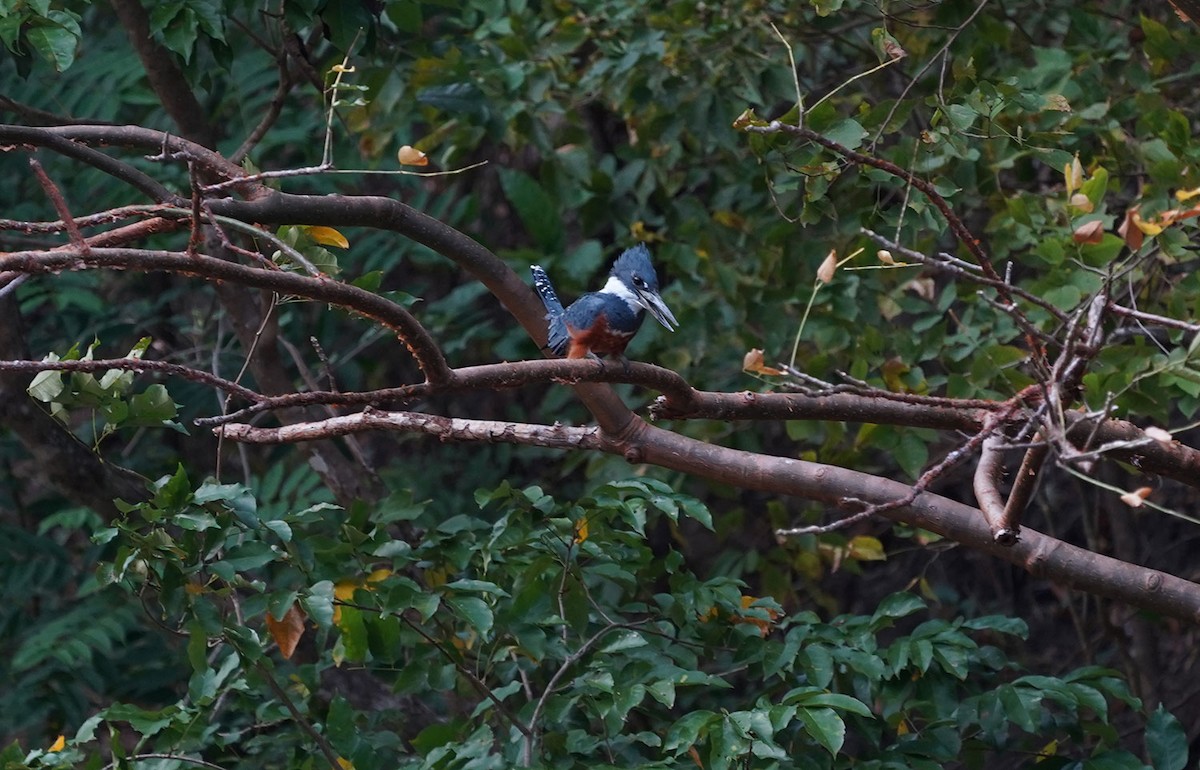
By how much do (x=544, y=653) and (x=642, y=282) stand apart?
937mm

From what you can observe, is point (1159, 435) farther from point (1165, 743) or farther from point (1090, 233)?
point (1165, 743)

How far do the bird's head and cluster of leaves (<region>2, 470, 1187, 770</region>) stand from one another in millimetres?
501

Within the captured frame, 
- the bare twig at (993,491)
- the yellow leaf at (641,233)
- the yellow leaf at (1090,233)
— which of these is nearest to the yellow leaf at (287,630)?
the bare twig at (993,491)

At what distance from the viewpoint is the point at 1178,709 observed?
4359mm

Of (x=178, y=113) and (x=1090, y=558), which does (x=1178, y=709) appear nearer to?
(x=1090, y=558)

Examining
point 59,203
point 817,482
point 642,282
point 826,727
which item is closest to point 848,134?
point 817,482

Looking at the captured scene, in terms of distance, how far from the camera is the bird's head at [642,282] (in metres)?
2.96

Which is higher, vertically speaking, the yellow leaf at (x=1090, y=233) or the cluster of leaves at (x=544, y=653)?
the yellow leaf at (x=1090, y=233)

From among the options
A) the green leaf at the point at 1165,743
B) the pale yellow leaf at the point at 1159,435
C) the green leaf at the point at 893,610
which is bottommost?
the green leaf at the point at 1165,743

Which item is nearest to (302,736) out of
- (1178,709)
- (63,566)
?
(63,566)

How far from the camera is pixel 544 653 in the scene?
254 cm

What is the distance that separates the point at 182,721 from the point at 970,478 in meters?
3.07

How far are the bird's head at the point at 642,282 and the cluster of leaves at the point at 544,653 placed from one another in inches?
19.7

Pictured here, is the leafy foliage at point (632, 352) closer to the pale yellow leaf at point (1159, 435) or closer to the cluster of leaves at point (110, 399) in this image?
the cluster of leaves at point (110, 399)
